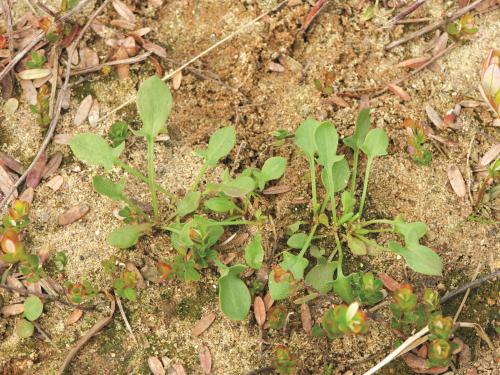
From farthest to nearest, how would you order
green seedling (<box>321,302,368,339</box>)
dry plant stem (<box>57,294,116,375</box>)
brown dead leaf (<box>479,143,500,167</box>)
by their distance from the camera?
1. brown dead leaf (<box>479,143,500,167</box>)
2. dry plant stem (<box>57,294,116,375</box>)
3. green seedling (<box>321,302,368,339</box>)

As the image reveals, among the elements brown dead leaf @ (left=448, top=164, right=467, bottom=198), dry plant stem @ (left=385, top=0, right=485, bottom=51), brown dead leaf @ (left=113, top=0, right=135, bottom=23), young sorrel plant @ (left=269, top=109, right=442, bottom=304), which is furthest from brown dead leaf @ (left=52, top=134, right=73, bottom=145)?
brown dead leaf @ (left=448, top=164, right=467, bottom=198)

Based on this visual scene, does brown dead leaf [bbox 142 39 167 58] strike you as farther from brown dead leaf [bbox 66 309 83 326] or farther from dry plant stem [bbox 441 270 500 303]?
dry plant stem [bbox 441 270 500 303]

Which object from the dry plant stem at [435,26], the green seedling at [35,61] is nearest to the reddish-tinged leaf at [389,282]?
the dry plant stem at [435,26]

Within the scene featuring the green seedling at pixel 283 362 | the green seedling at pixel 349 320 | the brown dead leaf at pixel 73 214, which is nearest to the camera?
the green seedling at pixel 349 320

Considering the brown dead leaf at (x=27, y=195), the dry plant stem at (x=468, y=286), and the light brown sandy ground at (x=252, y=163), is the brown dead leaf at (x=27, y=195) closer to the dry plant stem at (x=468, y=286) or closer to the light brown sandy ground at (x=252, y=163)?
the light brown sandy ground at (x=252, y=163)

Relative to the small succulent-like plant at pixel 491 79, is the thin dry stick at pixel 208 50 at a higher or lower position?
higher

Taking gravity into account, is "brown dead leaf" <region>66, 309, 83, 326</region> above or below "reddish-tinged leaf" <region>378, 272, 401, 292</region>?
above

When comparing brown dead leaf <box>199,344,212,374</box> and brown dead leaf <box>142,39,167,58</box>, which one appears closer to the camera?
brown dead leaf <box>199,344,212,374</box>
